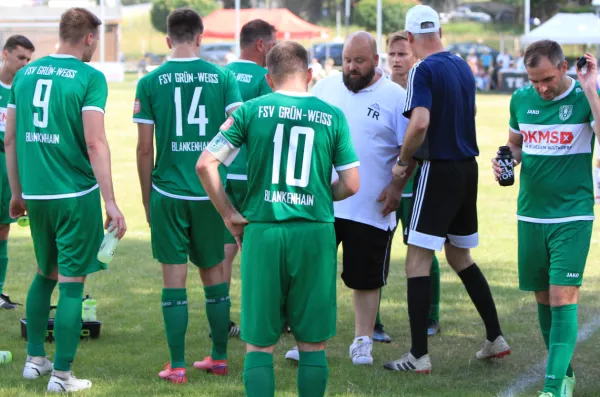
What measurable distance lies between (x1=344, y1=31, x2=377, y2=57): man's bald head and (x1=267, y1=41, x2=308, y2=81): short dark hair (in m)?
1.84

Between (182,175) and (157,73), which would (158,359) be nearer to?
(182,175)

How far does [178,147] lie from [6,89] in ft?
9.66

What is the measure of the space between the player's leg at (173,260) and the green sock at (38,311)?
77 centimetres

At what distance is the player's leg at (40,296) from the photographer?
594 centimetres

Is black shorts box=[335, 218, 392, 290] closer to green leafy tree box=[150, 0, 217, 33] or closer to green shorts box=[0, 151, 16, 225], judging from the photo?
green shorts box=[0, 151, 16, 225]

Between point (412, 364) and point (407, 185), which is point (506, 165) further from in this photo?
point (407, 185)

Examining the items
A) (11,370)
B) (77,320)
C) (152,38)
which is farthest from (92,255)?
(152,38)

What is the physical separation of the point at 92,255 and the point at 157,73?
1.26 metres

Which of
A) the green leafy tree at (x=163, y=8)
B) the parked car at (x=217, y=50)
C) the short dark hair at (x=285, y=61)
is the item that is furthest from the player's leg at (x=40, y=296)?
the green leafy tree at (x=163, y=8)

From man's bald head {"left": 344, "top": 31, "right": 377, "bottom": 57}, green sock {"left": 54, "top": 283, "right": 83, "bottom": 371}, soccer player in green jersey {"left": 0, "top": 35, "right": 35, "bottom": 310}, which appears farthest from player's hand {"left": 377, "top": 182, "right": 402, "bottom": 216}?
soccer player in green jersey {"left": 0, "top": 35, "right": 35, "bottom": 310}

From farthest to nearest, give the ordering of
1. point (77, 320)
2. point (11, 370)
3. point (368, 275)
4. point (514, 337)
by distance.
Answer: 1. point (514, 337)
2. point (368, 275)
3. point (11, 370)
4. point (77, 320)

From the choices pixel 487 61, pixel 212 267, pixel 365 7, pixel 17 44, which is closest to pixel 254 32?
pixel 17 44

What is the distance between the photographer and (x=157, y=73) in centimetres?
604

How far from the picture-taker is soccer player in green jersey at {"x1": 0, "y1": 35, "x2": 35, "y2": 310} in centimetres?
805
